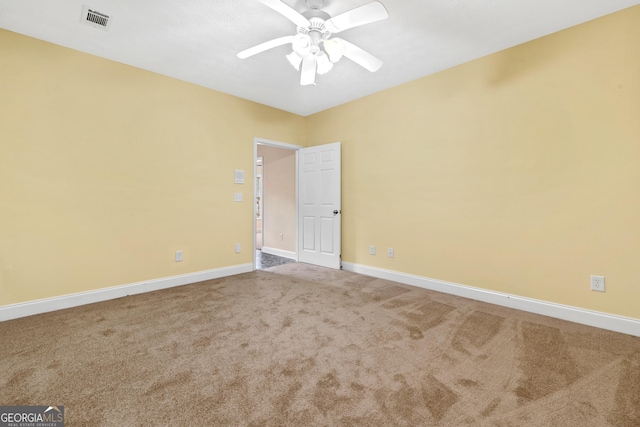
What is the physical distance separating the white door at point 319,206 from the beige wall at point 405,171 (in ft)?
1.95

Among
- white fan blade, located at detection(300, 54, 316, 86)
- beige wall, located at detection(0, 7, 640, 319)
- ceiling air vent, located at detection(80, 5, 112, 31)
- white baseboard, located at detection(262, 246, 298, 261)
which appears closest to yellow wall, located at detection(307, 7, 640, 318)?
beige wall, located at detection(0, 7, 640, 319)

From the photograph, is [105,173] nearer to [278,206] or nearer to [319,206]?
[319,206]

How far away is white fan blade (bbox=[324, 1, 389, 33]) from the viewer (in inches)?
69.6

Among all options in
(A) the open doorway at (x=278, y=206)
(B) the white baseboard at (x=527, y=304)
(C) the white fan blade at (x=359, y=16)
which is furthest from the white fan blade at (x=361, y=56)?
(A) the open doorway at (x=278, y=206)

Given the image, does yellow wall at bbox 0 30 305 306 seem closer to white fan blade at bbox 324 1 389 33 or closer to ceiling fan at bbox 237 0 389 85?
ceiling fan at bbox 237 0 389 85

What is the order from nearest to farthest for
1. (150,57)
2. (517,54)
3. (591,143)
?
(591,143) < (517,54) < (150,57)

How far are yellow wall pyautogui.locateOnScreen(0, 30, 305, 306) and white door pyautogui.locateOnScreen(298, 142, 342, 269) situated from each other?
3.92 ft

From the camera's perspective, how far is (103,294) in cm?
298

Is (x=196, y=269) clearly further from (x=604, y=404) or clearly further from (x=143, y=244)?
(x=604, y=404)

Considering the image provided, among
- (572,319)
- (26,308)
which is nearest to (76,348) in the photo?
(26,308)

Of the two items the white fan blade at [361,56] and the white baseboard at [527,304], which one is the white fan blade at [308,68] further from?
the white baseboard at [527,304]

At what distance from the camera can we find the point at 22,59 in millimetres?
2553

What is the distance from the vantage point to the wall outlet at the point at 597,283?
2.37 m

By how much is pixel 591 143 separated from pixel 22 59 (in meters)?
5.24
